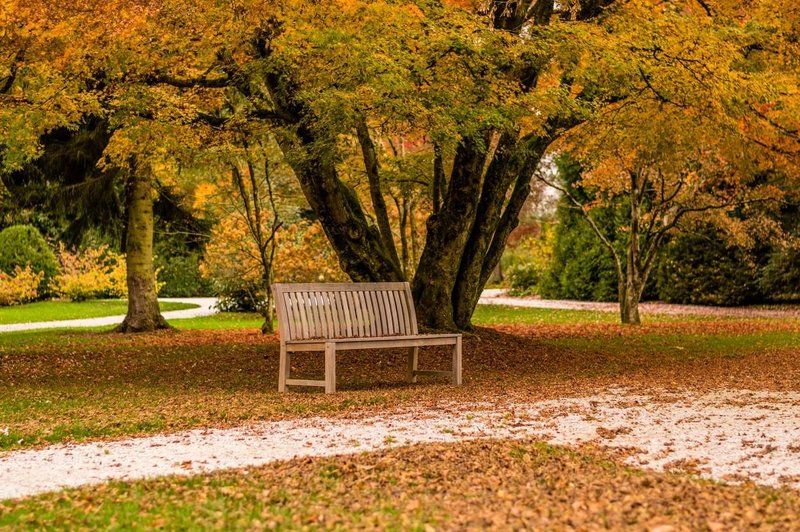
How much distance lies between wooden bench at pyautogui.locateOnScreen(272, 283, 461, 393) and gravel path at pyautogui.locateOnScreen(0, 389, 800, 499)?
5.40 feet

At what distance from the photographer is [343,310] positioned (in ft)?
34.3

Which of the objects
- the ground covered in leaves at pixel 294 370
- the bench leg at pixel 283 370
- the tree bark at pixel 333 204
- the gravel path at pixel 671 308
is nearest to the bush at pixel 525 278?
the gravel path at pixel 671 308

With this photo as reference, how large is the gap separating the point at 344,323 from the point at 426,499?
18.0 ft

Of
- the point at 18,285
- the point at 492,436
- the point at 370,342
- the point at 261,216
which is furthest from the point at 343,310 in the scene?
the point at 18,285

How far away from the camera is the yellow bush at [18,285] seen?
28.5m

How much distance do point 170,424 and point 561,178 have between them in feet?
72.5

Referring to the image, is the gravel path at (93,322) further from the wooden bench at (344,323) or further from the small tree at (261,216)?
the wooden bench at (344,323)

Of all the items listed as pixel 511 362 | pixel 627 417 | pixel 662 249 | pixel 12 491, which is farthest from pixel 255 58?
pixel 662 249

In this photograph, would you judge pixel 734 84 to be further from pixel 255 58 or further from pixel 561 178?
pixel 561 178

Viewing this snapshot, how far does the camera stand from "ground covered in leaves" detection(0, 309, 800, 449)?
28.0 feet

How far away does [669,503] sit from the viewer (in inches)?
193

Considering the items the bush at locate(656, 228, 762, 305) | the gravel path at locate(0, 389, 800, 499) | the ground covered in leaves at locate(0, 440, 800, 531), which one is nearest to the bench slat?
the gravel path at locate(0, 389, 800, 499)

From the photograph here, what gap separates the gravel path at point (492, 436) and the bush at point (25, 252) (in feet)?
77.3

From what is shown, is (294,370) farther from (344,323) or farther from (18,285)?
(18,285)
